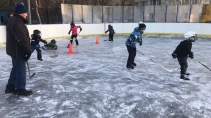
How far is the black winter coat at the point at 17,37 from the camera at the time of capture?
3496 mm

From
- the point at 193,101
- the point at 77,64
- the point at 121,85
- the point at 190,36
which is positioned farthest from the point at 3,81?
the point at 190,36

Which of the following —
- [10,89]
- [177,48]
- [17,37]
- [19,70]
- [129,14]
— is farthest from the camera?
[129,14]

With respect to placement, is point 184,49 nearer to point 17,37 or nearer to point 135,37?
point 135,37

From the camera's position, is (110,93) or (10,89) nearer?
(10,89)

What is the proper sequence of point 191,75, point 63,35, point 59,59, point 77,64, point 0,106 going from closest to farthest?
1. point 0,106
2. point 191,75
3. point 77,64
4. point 59,59
5. point 63,35

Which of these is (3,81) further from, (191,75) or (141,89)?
(191,75)

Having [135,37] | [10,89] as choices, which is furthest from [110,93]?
[135,37]

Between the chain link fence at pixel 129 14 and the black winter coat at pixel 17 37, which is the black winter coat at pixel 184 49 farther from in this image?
the chain link fence at pixel 129 14

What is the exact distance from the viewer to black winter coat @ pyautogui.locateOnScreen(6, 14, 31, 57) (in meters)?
3.50

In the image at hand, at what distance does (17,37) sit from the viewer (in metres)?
3.49

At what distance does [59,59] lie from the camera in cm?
773

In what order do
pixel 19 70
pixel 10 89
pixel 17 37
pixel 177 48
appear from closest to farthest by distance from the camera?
pixel 17 37 → pixel 19 70 → pixel 10 89 → pixel 177 48

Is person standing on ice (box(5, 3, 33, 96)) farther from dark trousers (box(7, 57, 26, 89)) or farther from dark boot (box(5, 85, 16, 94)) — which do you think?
dark boot (box(5, 85, 16, 94))

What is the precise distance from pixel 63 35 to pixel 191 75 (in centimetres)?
1167
